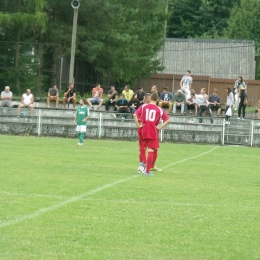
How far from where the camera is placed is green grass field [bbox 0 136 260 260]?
9148 mm

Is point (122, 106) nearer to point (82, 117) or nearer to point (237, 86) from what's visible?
point (237, 86)

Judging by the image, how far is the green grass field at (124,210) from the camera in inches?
360

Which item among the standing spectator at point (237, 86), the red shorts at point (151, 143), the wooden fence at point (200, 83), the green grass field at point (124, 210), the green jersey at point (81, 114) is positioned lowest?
the green grass field at point (124, 210)

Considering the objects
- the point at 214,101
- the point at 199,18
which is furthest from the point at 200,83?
the point at 199,18

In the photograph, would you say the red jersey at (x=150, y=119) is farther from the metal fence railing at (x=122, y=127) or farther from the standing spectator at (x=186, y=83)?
the standing spectator at (x=186, y=83)

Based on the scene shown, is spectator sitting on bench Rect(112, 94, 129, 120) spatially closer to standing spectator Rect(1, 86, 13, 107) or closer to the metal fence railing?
the metal fence railing

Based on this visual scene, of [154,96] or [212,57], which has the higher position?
[212,57]

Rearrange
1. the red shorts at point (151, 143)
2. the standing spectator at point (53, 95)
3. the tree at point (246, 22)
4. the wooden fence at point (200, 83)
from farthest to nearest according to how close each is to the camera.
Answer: the tree at point (246, 22)
the wooden fence at point (200, 83)
the standing spectator at point (53, 95)
the red shorts at point (151, 143)

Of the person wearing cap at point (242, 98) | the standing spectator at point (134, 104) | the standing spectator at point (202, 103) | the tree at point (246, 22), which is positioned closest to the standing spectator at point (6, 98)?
the standing spectator at point (134, 104)

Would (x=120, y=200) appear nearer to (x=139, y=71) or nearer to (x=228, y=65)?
(x=139, y=71)

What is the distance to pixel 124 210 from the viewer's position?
40.5ft

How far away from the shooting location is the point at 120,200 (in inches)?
536

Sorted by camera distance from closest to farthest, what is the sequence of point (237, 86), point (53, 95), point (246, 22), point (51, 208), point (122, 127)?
point (51, 208) < point (122, 127) < point (237, 86) < point (53, 95) < point (246, 22)

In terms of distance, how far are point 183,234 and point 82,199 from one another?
3.47 metres
